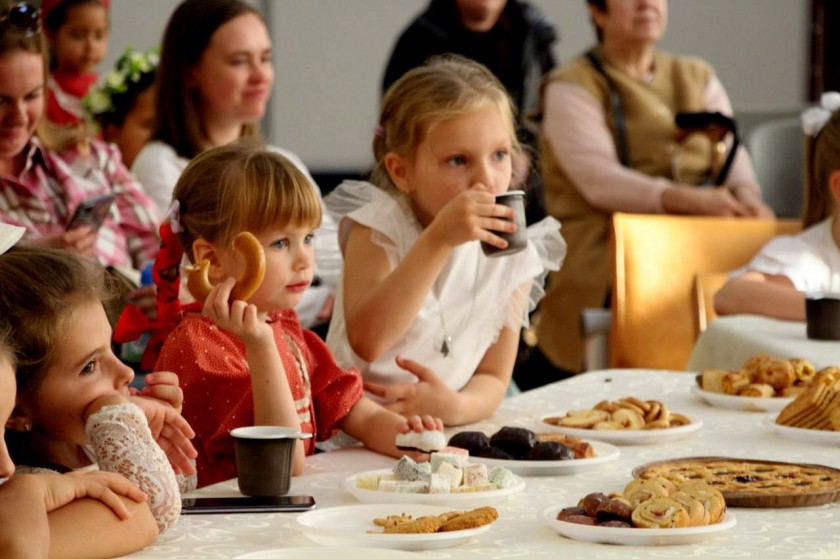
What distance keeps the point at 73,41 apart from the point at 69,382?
3.76m

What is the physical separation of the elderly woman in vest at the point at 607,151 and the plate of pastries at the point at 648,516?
3094 mm

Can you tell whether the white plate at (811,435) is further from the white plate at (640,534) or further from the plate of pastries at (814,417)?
the white plate at (640,534)

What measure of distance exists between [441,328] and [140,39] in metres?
5.00

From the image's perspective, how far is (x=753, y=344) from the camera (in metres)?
2.89

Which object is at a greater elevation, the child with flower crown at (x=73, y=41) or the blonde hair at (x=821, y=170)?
the child with flower crown at (x=73, y=41)

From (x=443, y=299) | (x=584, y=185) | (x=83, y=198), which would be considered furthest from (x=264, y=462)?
(x=584, y=185)

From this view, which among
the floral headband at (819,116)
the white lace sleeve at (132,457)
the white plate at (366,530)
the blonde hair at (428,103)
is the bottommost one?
the white plate at (366,530)

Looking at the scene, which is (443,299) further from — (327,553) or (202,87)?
(202,87)

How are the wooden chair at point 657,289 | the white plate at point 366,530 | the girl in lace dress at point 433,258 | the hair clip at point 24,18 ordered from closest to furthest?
the white plate at point 366,530
the girl in lace dress at point 433,258
the hair clip at point 24,18
the wooden chair at point 657,289

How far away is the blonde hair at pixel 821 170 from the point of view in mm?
3674

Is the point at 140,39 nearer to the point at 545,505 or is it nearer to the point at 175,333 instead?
the point at 175,333

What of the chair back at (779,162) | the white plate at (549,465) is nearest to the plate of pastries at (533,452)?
the white plate at (549,465)

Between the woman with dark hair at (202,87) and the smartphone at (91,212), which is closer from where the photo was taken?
the smartphone at (91,212)

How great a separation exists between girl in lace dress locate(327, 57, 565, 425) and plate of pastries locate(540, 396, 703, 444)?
0.24m
